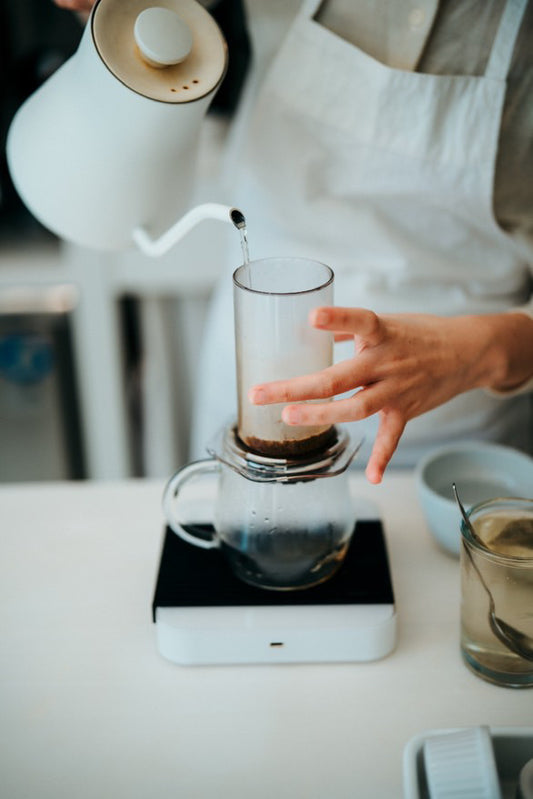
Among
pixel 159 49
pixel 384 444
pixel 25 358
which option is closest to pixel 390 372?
pixel 384 444

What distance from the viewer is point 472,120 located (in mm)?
757

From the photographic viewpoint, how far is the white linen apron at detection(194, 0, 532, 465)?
0.76 meters

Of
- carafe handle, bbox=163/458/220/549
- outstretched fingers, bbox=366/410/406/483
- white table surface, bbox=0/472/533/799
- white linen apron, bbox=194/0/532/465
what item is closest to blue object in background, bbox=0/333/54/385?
white linen apron, bbox=194/0/532/465

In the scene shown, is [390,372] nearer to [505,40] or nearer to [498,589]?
[498,589]

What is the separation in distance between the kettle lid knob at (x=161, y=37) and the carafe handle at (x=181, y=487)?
1.00ft

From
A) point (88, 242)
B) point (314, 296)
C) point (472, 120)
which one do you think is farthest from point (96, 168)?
point (472, 120)

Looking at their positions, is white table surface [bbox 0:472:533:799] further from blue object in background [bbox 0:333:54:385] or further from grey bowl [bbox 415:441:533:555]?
blue object in background [bbox 0:333:54:385]

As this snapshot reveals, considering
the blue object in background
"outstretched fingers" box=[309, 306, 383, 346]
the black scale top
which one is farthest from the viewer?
the blue object in background

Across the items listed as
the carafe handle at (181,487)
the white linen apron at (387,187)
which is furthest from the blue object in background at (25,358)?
the carafe handle at (181,487)

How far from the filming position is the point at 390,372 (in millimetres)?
588

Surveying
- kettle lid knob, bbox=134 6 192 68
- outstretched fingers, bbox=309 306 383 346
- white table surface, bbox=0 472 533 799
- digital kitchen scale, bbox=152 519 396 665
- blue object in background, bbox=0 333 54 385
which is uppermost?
kettle lid knob, bbox=134 6 192 68

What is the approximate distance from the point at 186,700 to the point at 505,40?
2.08ft

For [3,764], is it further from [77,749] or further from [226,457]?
[226,457]

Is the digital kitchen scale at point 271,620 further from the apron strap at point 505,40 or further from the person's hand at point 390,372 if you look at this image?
the apron strap at point 505,40
